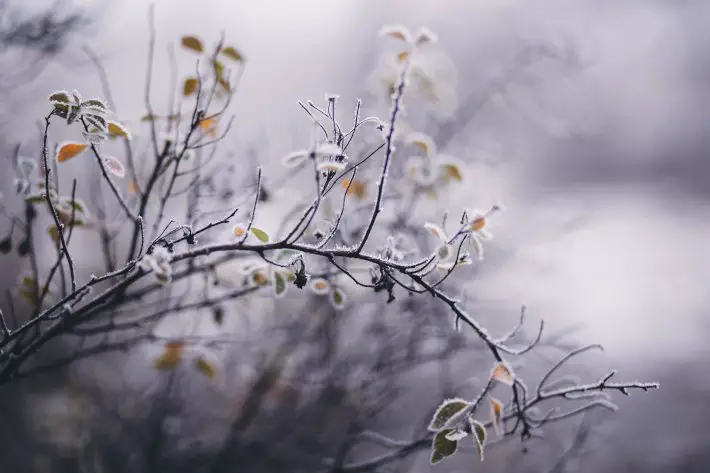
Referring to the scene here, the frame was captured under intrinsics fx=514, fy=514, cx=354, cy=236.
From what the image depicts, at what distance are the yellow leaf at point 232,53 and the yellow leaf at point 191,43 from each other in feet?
0.29

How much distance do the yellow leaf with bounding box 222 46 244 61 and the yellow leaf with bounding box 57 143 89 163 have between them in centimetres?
51

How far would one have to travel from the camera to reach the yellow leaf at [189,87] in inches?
60.8

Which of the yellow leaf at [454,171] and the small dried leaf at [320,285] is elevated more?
the yellow leaf at [454,171]

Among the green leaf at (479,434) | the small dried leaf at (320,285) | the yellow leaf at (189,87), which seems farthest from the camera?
the yellow leaf at (189,87)

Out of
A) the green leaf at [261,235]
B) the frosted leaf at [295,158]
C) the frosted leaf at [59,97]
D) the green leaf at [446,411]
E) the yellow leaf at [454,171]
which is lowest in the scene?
the green leaf at [446,411]

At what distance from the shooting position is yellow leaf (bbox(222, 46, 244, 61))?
4.86 ft

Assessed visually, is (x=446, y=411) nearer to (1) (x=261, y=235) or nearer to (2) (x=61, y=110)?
(1) (x=261, y=235)

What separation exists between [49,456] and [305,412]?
1.65 meters

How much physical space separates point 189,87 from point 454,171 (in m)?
0.91

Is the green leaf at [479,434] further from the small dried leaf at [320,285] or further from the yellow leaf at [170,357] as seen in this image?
the yellow leaf at [170,357]

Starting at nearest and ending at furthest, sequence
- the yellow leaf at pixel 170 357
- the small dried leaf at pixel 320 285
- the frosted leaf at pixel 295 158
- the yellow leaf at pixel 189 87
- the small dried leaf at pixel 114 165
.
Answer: the frosted leaf at pixel 295 158 < the small dried leaf at pixel 114 165 < the small dried leaf at pixel 320 285 < the yellow leaf at pixel 189 87 < the yellow leaf at pixel 170 357

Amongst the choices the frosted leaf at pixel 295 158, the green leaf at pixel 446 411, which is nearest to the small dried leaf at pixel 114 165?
the frosted leaf at pixel 295 158

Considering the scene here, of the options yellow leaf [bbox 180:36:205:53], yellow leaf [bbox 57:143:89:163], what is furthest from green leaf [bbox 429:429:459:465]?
yellow leaf [bbox 180:36:205:53]

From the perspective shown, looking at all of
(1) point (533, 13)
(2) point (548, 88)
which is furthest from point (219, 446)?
(1) point (533, 13)
